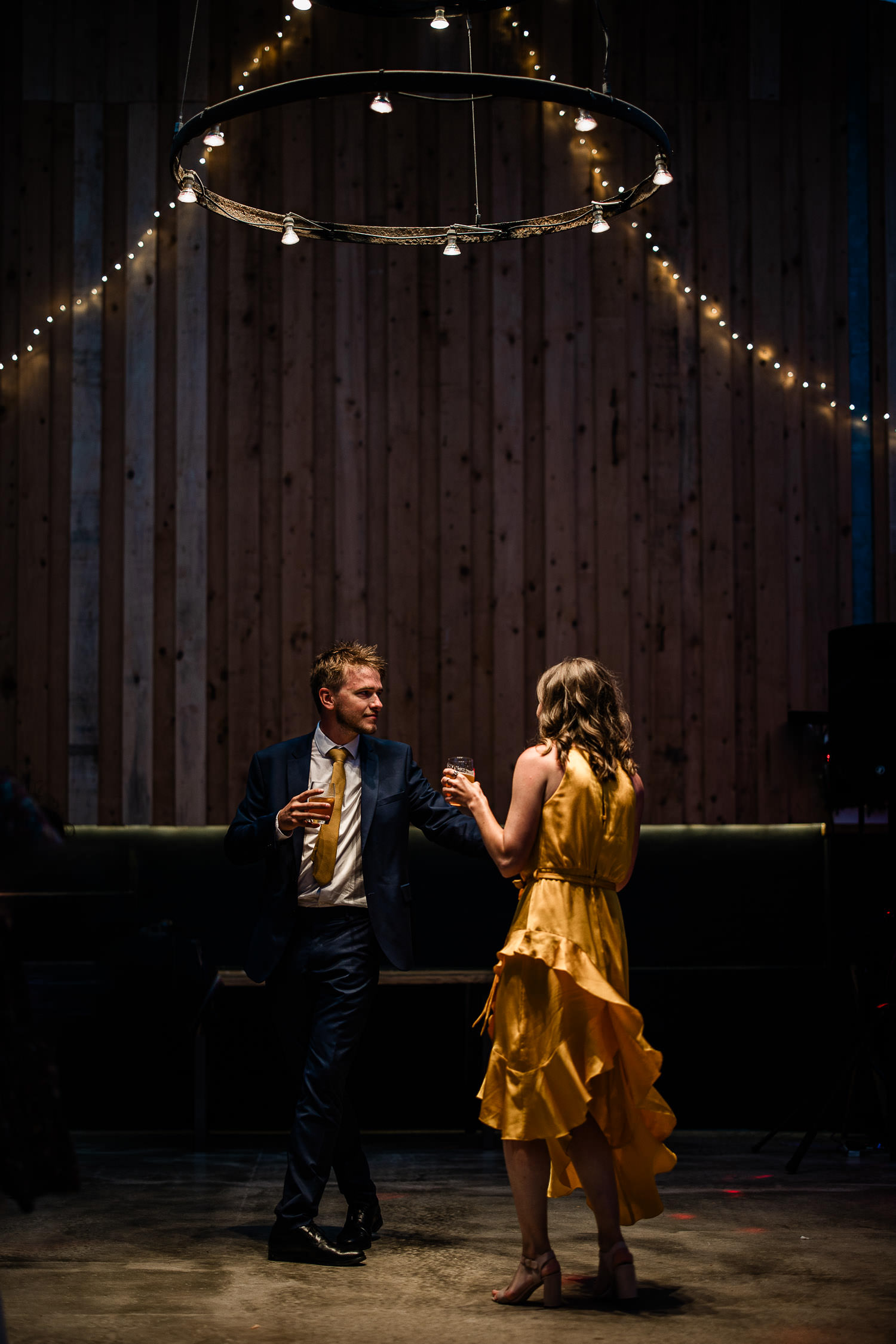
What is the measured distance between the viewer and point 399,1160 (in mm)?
5371

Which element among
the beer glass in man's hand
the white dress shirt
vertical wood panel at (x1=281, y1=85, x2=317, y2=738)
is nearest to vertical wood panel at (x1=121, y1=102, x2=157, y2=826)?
vertical wood panel at (x1=281, y1=85, x2=317, y2=738)

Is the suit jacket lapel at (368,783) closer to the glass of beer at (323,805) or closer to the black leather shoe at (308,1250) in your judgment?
the glass of beer at (323,805)

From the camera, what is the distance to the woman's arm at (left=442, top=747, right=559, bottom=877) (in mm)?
Result: 3359

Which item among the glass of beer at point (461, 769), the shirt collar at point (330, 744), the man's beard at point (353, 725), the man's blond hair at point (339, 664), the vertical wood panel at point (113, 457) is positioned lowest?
the glass of beer at point (461, 769)

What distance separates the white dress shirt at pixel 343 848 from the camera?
3928 mm

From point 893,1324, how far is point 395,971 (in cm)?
311

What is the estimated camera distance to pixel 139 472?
6473 mm

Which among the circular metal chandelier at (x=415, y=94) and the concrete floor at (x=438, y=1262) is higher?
the circular metal chandelier at (x=415, y=94)

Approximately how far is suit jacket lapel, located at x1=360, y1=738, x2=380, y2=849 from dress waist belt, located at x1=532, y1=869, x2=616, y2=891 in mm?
759

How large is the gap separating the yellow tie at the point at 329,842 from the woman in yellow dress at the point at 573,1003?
0.61 meters

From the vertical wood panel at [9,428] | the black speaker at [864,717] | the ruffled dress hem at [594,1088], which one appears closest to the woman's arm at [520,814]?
the ruffled dress hem at [594,1088]

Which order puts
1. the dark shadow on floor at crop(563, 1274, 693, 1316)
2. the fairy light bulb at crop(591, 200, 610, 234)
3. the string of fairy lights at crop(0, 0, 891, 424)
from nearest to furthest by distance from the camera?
the dark shadow on floor at crop(563, 1274, 693, 1316), the fairy light bulb at crop(591, 200, 610, 234), the string of fairy lights at crop(0, 0, 891, 424)

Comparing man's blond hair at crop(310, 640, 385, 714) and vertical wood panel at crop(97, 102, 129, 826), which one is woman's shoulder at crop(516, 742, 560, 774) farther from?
vertical wood panel at crop(97, 102, 129, 826)

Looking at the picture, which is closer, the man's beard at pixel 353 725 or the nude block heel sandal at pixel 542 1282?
the nude block heel sandal at pixel 542 1282
